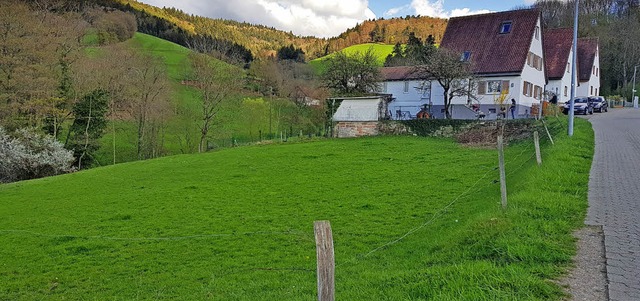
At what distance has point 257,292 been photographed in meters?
7.27

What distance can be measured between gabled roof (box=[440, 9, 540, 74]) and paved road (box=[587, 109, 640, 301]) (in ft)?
74.1

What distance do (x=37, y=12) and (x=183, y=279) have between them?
4023cm

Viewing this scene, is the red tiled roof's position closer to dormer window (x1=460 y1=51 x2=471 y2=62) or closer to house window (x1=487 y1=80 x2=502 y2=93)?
dormer window (x1=460 y1=51 x2=471 y2=62)

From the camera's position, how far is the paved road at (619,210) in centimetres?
535

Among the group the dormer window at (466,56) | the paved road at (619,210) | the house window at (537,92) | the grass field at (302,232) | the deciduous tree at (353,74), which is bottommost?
the grass field at (302,232)

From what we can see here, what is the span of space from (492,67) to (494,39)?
13.0ft

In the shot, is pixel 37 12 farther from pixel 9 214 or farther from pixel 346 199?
pixel 346 199

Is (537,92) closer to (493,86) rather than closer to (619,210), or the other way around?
(493,86)

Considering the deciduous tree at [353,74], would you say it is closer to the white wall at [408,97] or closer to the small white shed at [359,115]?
the white wall at [408,97]

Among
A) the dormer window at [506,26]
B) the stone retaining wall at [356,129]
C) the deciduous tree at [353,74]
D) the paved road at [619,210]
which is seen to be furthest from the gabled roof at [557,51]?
the paved road at [619,210]

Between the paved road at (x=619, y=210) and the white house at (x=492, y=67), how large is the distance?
69.6 ft

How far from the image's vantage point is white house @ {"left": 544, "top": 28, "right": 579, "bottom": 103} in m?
48.5

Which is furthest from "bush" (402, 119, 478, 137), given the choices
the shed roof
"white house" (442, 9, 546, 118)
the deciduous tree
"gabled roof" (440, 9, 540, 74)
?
"gabled roof" (440, 9, 540, 74)

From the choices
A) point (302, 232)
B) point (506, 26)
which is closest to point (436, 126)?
point (506, 26)
